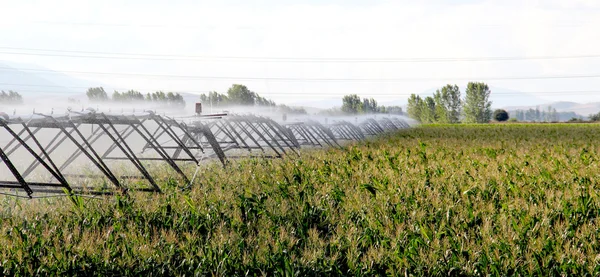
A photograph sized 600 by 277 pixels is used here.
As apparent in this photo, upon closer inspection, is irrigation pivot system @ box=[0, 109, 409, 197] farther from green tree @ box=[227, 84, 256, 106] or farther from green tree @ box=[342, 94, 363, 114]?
green tree @ box=[342, 94, 363, 114]

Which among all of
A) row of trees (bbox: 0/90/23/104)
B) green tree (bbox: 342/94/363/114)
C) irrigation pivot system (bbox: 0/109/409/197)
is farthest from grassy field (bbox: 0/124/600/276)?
green tree (bbox: 342/94/363/114)

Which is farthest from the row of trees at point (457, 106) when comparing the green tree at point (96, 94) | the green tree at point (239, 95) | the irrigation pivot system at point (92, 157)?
the irrigation pivot system at point (92, 157)

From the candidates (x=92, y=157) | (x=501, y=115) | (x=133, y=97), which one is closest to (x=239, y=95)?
(x=133, y=97)

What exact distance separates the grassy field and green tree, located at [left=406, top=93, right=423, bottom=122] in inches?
5565

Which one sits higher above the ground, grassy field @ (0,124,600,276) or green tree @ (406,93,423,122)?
green tree @ (406,93,423,122)

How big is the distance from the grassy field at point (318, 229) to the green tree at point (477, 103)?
129 meters

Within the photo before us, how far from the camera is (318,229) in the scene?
8680 mm

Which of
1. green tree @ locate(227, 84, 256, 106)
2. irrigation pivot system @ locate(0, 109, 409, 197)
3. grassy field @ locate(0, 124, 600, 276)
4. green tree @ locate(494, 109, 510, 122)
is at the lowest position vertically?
grassy field @ locate(0, 124, 600, 276)

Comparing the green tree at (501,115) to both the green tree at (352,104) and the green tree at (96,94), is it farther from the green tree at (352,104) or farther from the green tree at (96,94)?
the green tree at (96,94)

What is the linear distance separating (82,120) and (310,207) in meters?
6.17

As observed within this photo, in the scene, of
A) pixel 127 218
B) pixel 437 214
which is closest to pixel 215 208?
pixel 127 218

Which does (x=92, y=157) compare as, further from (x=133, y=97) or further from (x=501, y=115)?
(x=501, y=115)

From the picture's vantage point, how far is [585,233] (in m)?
7.99

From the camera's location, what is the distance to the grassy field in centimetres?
650
